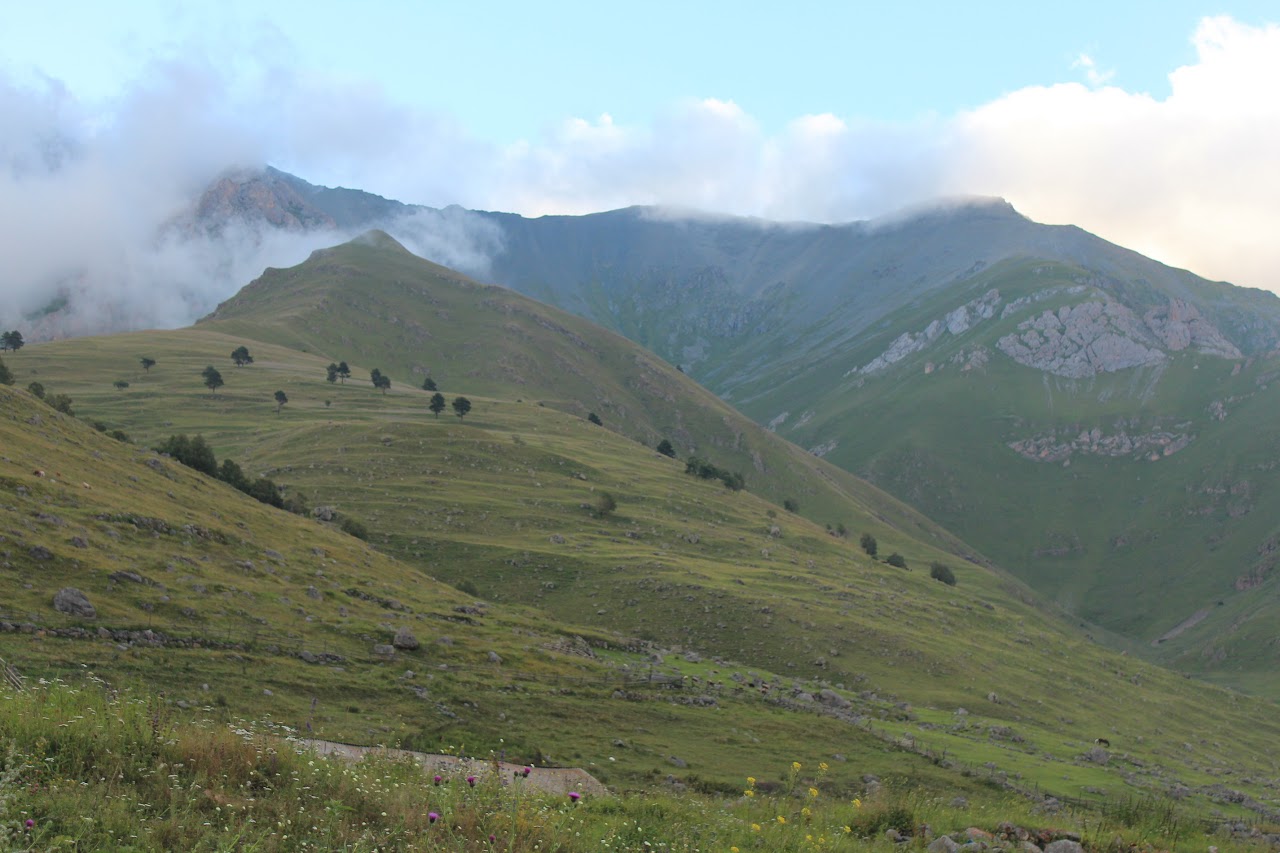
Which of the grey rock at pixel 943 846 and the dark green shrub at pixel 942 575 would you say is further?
the dark green shrub at pixel 942 575

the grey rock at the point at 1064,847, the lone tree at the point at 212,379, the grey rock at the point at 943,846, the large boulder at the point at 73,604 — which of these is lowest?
the large boulder at the point at 73,604

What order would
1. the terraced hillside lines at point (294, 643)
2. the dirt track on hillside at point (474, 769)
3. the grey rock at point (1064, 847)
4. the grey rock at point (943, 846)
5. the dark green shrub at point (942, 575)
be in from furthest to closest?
the dark green shrub at point (942, 575) → the terraced hillside lines at point (294, 643) → the dirt track on hillside at point (474, 769) → the grey rock at point (943, 846) → the grey rock at point (1064, 847)

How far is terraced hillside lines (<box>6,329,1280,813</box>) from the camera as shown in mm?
35688

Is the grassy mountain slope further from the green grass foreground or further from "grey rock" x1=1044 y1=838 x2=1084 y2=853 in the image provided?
"grey rock" x1=1044 y1=838 x2=1084 y2=853

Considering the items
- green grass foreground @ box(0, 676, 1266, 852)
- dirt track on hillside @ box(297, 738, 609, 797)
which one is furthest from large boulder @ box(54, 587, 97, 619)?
green grass foreground @ box(0, 676, 1266, 852)

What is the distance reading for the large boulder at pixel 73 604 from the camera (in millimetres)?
30281

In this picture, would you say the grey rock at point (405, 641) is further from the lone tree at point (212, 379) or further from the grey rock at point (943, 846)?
the lone tree at point (212, 379)

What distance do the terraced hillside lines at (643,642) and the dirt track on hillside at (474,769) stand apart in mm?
1891

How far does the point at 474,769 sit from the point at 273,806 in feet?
18.5

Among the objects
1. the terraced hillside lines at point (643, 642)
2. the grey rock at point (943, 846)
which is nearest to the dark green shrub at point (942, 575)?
the terraced hillside lines at point (643, 642)

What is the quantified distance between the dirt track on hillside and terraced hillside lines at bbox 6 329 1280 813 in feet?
6.20

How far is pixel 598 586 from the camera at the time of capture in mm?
76438

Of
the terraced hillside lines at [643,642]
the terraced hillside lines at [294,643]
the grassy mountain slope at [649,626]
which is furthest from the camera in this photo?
the grassy mountain slope at [649,626]

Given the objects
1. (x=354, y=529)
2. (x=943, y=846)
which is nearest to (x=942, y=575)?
(x=354, y=529)
